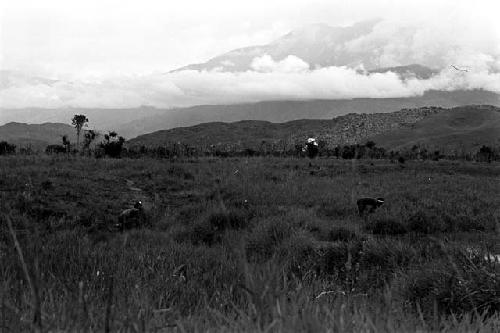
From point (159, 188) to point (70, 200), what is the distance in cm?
570

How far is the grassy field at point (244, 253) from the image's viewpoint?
89.9 inches

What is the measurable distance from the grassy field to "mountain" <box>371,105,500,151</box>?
84568mm

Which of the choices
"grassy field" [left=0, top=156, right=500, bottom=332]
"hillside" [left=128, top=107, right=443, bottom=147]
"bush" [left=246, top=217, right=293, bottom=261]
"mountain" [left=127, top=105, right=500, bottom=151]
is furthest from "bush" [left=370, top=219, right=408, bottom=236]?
"hillside" [left=128, top=107, right=443, bottom=147]

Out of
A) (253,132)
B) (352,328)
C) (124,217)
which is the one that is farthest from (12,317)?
(253,132)

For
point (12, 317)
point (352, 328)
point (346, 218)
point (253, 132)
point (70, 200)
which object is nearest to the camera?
point (352, 328)

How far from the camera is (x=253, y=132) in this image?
19850cm

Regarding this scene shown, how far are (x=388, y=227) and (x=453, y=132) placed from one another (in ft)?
395

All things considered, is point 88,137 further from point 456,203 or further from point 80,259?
point 80,259

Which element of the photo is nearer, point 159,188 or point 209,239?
point 209,239

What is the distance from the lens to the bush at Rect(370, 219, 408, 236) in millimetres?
12141

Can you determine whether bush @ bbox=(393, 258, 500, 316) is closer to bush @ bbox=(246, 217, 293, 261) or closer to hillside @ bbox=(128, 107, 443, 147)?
bush @ bbox=(246, 217, 293, 261)

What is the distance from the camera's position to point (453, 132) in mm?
121375

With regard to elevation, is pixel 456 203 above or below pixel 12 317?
below

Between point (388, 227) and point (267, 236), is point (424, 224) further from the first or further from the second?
point (267, 236)
